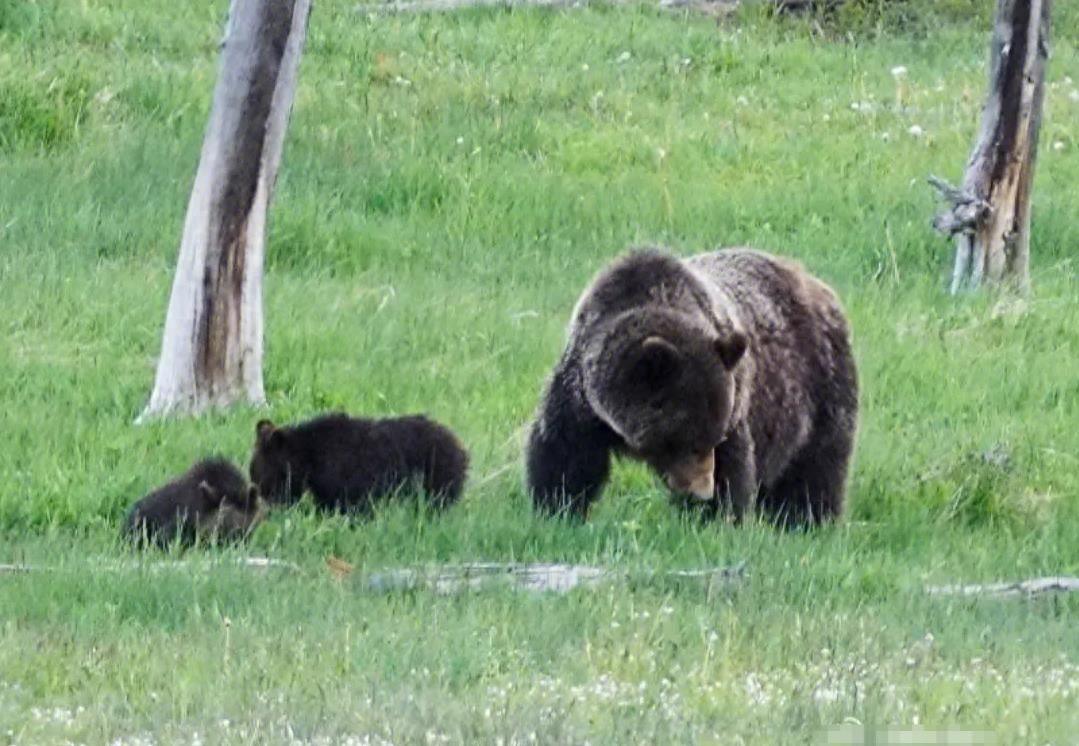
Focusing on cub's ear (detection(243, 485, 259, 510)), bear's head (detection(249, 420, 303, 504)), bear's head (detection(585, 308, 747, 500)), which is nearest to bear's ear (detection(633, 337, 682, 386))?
bear's head (detection(585, 308, 747, 500))

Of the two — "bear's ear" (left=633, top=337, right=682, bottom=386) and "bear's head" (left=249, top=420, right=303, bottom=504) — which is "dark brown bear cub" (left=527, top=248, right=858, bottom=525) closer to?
"bear's ear" (left=633, top=337, right=682, bottom=386)

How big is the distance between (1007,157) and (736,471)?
624cm

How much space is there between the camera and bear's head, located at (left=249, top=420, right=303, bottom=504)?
995 centimetres

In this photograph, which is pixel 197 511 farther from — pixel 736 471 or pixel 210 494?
pixel 736 471

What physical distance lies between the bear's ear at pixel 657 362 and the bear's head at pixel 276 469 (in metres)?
1.83

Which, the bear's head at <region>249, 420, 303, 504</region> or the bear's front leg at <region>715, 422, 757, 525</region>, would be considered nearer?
the bear's front leg at <region>715, 422, 757, 525</region>

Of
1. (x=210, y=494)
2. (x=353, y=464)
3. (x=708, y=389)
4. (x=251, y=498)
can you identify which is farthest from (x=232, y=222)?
(x=708, y=389)

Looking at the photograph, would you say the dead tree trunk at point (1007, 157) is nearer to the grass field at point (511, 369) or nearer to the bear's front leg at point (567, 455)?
the grass field at point (511, 369)

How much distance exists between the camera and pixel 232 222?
458 inches

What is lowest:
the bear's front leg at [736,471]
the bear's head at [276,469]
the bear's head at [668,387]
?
the bear's head at [276,469]

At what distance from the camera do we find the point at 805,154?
18.2 m

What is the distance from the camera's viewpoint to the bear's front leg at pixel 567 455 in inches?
364

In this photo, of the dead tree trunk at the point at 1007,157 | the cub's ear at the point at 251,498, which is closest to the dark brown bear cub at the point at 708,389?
the cub's ear at the point at 251,498

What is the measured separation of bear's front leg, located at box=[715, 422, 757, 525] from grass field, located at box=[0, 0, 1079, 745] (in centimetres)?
31
